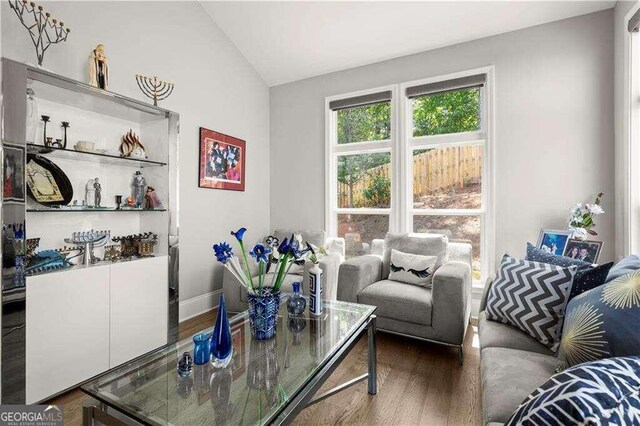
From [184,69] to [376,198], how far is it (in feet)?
8.03

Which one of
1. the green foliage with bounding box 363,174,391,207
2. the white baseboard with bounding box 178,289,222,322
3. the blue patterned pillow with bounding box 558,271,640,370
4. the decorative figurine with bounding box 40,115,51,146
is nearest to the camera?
the blue patterned pillow with bounding box 558,271,640,370

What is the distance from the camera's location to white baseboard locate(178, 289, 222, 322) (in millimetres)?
3004

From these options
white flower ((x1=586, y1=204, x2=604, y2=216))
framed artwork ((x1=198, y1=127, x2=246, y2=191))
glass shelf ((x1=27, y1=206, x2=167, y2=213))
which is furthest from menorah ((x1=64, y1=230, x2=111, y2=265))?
white flower ((x1=586, y1=204, x2=604, y2=216))

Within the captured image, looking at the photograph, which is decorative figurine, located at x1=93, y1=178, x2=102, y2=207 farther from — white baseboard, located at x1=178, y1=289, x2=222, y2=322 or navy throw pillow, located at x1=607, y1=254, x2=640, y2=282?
navy throw pillow, located at x1=607, y1=254, x2=640, y2=282

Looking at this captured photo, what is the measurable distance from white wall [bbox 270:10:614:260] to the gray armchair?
29.4 inches

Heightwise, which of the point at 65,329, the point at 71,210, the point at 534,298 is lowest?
the point at 65,329

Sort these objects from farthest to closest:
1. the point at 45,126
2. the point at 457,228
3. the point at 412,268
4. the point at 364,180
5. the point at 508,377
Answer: the point at 364,180 < the point at 457,228 < the point at 412,268 < the point at 45,126 < the point at 508,377

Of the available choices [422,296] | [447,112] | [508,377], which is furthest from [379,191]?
[508,377]

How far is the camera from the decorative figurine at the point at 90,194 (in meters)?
2.26

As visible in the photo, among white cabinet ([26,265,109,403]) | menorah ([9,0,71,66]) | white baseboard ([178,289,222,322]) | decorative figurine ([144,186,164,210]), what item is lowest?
white baseboard ([178,289,222,322])

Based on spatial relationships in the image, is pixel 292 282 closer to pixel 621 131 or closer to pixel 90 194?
pixel 90 194

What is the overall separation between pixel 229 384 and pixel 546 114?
130 inches

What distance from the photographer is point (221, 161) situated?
3412 millimetres

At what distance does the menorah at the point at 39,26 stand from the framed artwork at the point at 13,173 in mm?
698
